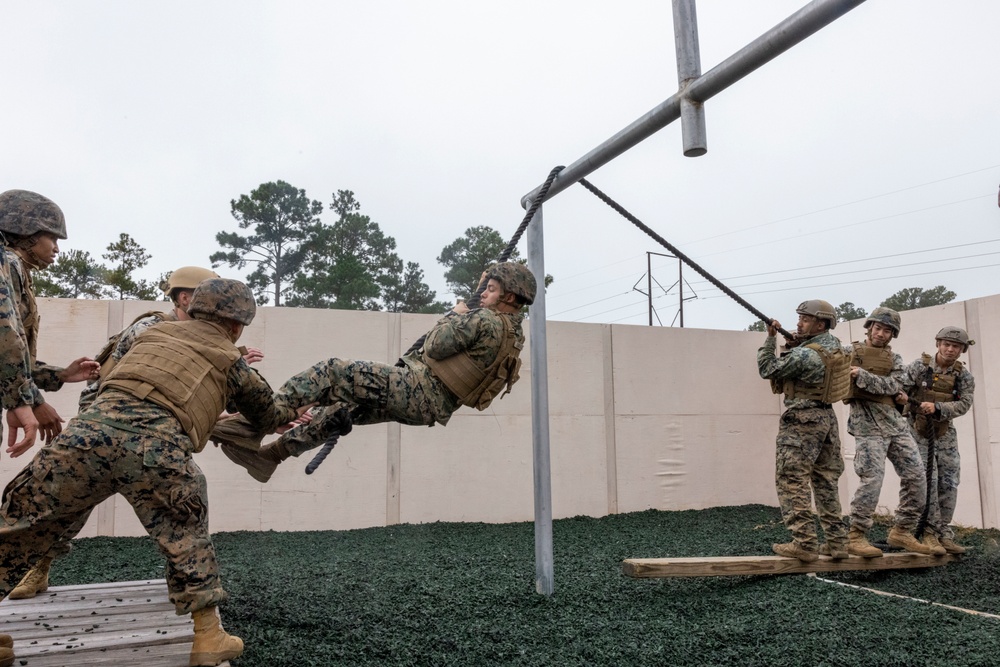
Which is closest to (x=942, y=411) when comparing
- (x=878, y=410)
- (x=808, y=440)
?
(x=878, y=410)

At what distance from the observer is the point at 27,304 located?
10.8 ft

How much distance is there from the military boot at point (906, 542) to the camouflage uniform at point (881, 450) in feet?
0.17

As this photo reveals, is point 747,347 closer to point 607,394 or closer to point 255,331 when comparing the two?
point 607,394

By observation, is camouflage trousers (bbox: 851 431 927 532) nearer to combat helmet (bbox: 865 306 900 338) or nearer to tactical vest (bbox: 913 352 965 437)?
tactical vest (bbox: 913 352 965 437)

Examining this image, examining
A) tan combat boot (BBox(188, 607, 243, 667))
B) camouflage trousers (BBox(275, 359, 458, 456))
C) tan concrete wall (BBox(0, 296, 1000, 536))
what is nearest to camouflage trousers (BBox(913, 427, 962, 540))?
tan concrete wall (BBox(0, 296, 1000, 536))

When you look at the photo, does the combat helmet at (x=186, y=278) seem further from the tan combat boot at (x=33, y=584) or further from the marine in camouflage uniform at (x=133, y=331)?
the tan combat boot at (x=33, y=584)

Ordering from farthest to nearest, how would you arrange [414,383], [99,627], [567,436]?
[567,436] → [414,383] → [99,627]

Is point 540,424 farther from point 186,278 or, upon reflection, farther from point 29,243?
point 29,243

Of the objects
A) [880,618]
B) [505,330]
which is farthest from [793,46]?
[880,618]

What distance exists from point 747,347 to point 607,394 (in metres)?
2.54

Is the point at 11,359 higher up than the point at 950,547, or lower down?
higher up

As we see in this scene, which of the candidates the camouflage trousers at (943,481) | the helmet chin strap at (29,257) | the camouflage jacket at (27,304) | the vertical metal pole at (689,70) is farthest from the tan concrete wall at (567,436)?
the vertical metal pole at (689,70)

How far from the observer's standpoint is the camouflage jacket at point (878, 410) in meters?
6.33

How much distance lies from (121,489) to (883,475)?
597cm
